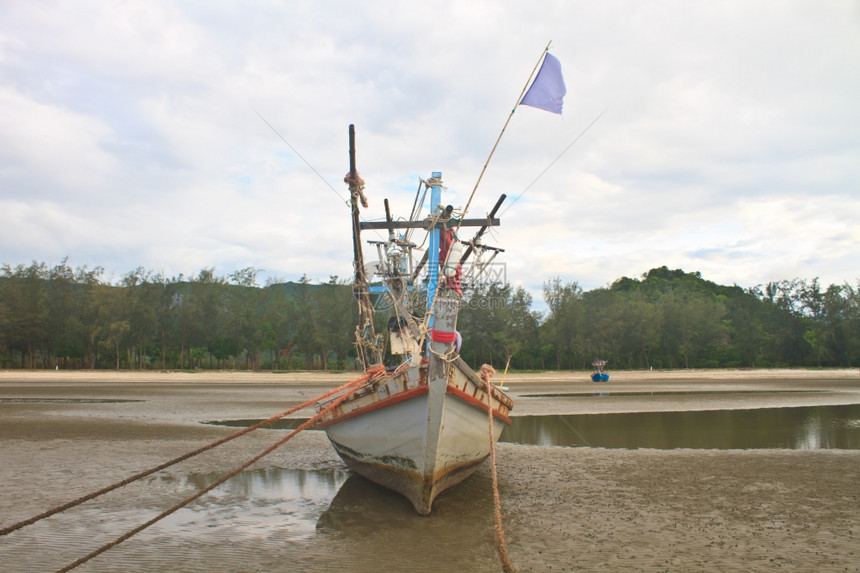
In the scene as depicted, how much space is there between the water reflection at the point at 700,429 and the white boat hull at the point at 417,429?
261 inches

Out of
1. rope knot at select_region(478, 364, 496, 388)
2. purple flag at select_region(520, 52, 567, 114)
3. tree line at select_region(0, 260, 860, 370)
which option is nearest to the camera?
purple flag at select_region(520, 52, 567, 114)

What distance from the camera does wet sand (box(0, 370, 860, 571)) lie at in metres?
6.66

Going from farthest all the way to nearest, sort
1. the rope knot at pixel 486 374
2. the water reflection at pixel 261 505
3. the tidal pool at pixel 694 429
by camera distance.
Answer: the tidal pool at pixel 694 429 → the rope knot at pixel 486 374 → the water reflection at pixel 261 505

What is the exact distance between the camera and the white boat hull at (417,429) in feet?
27.3

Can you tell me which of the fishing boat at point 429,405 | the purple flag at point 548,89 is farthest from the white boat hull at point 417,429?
the purple flag at point 548,89

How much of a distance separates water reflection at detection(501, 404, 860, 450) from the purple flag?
973 centimetres

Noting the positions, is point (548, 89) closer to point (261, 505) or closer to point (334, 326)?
point (261, 505)

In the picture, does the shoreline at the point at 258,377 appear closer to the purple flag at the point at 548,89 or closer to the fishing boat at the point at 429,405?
the fishing boat at the point at 429,405

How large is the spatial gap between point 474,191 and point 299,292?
58978mm

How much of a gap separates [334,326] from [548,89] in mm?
52886

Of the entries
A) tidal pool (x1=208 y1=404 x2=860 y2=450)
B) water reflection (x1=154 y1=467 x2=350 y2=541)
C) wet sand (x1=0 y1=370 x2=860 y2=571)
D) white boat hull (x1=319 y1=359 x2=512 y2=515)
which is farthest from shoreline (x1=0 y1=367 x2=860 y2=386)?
white boat hull (x1=319 y1=359 x2=512 y2=515)

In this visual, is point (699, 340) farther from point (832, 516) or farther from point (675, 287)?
point (832, 516)

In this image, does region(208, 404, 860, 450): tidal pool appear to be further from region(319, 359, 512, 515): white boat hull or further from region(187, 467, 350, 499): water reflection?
region(319, 359, 512, 515): white boat hull

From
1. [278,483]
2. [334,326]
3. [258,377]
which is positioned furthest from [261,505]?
[334,326]
